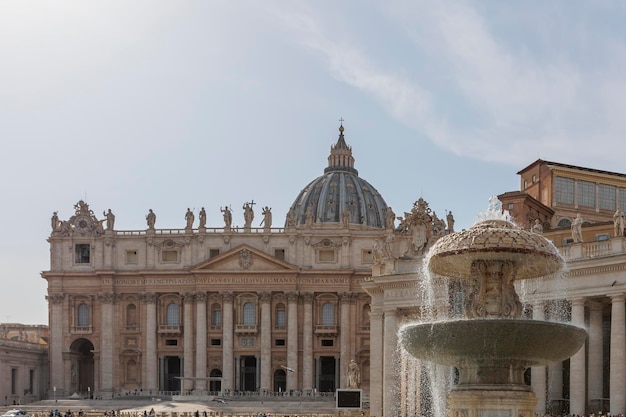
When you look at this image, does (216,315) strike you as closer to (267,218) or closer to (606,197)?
(267,218)

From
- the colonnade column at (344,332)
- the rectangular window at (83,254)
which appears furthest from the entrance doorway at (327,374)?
the rectangular window at (83,254)

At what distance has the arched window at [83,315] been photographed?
4112 inches

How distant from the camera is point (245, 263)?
101 meters

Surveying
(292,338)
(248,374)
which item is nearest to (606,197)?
(292,338)

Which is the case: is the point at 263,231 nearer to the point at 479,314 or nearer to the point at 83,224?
the point at 83,224

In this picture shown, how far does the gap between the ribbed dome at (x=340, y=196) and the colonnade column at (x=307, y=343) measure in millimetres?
33414

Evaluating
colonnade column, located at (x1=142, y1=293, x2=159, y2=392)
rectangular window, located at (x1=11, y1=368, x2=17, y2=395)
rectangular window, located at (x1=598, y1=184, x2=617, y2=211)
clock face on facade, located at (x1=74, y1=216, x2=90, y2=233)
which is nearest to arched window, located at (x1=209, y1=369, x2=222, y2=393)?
colonnade column, located at (x1=142, y1=293, x2=159, y2=392)

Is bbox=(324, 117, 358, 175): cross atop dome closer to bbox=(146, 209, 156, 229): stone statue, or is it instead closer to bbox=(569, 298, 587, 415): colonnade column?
bbox=(146, 209, 156, 229): stone statue

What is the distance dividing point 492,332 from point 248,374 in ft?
274

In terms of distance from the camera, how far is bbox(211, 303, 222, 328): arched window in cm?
10199

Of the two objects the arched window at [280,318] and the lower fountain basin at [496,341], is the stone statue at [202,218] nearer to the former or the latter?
the arched window at [280,318]

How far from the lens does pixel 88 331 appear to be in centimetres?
10356

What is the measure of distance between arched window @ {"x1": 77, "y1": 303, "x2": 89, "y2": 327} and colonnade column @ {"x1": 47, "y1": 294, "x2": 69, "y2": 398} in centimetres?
175

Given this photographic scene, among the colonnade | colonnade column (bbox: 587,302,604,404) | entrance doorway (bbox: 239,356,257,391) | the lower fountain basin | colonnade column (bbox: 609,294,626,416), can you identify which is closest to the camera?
the lower fountain basin
